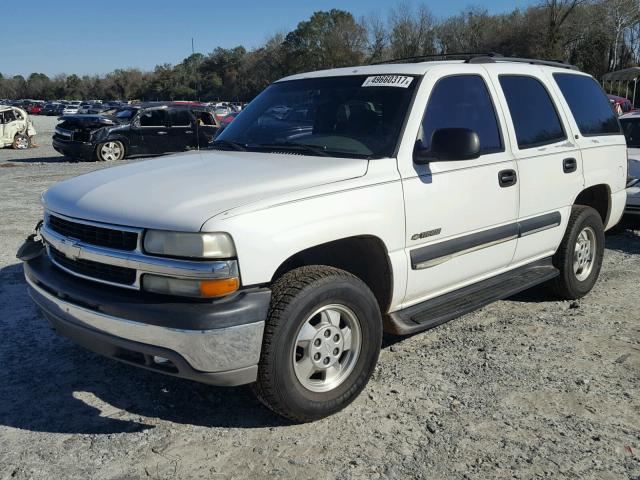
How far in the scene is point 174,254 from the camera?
9.30 ft

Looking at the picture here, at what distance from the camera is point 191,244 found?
110 inches

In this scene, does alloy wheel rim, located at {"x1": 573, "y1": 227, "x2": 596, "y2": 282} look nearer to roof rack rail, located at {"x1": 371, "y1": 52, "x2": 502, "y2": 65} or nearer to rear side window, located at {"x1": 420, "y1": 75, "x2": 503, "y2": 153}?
rear side window, located at {"x1": 420, "y1": 75, "x2": 503, "y2": 153}

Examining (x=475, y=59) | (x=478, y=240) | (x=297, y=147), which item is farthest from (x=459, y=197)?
(x=475, y=59)

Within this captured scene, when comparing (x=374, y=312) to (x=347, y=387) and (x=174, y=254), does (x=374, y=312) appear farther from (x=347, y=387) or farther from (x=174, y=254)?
(x=174, y=254)

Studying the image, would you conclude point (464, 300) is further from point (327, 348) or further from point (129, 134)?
point (129, 134)

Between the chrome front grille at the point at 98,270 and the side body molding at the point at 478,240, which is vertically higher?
the chrome front grille at the point at 98,270

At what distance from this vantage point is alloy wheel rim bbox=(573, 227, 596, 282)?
5.25m

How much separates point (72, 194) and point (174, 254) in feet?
3.27

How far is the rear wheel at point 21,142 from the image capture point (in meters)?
23.4

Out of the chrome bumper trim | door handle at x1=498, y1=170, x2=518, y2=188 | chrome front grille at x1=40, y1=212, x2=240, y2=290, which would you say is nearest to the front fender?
chrome front grille at x1=40, y1=212, x2=240, y2=290

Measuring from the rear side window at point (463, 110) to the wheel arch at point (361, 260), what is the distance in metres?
0.76

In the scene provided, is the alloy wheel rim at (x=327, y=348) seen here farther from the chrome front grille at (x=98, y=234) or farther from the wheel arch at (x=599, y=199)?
the wheel arch at (x=599, y=199)

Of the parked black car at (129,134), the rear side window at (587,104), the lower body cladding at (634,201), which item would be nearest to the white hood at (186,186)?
the rear side window at (587,104)

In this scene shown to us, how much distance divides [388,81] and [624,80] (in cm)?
3999
